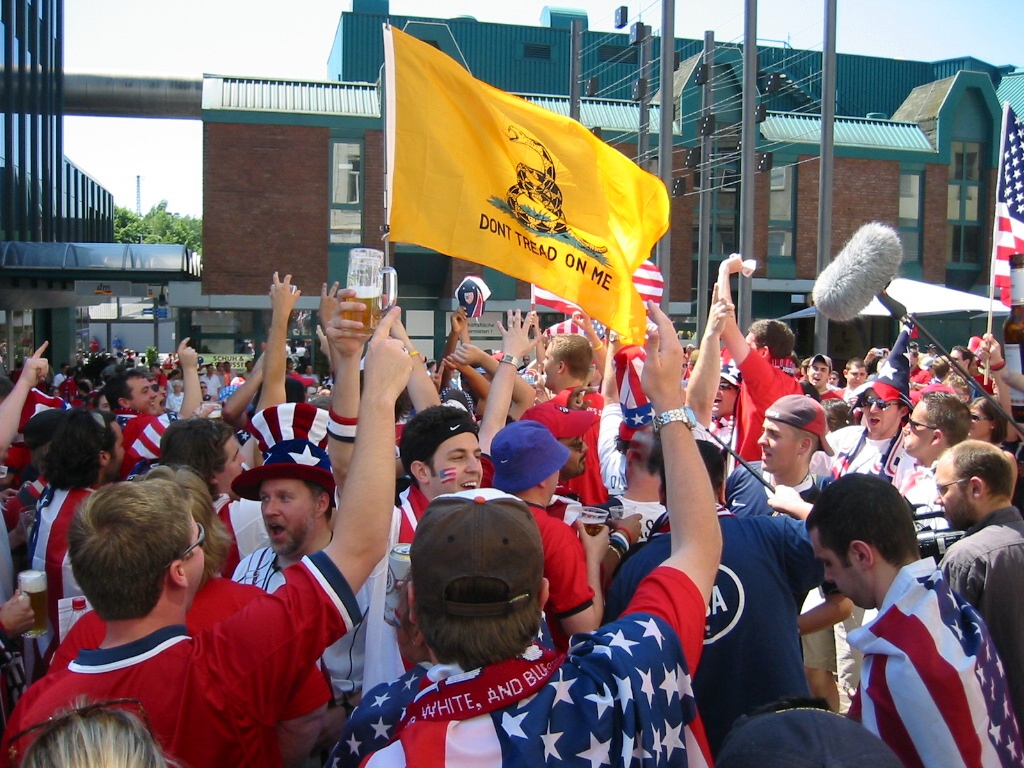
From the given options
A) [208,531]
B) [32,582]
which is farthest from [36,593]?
[208,531]

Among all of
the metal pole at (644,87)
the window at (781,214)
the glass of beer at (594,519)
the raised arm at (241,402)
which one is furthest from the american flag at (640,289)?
the window at (781,214)

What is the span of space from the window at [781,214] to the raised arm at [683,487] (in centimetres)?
3129

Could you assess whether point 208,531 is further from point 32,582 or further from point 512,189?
point 512,189

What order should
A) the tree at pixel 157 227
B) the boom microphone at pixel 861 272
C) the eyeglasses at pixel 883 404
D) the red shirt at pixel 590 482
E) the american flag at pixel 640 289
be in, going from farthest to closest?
the tree at pixel 157 227
the american flag at pixel 640 289
the eyeglasses at pixel 883 404
the red shirt at pixel 590 482
the boom microphone at pixel 861 272

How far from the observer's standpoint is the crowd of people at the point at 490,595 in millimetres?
1818

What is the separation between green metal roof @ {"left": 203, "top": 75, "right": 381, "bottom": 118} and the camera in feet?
94.3

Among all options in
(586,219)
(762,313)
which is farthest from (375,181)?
(586,219)

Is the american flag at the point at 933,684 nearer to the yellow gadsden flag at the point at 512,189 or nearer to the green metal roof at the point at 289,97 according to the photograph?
the yellow gadsden flag at the point at 512,189

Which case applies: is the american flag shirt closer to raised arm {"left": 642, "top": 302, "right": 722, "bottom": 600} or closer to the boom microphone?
raised arm {"left": 642, "top": 302, "right": 722, "bottom": 600}

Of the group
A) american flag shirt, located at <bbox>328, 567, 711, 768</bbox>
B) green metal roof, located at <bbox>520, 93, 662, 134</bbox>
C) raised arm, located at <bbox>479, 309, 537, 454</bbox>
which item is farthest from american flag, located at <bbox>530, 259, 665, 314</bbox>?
green metal roof, located at <bbox>520, 93, 662, 134</bbox>

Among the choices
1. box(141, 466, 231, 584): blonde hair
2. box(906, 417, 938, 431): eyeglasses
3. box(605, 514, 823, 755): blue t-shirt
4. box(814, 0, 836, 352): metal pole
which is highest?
box(814, 0, 836, 352): metal pole

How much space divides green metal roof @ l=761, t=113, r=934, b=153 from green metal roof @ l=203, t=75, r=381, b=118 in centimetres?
1400

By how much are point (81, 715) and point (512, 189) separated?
4127 millimetres

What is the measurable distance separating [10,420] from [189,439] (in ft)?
3.93
